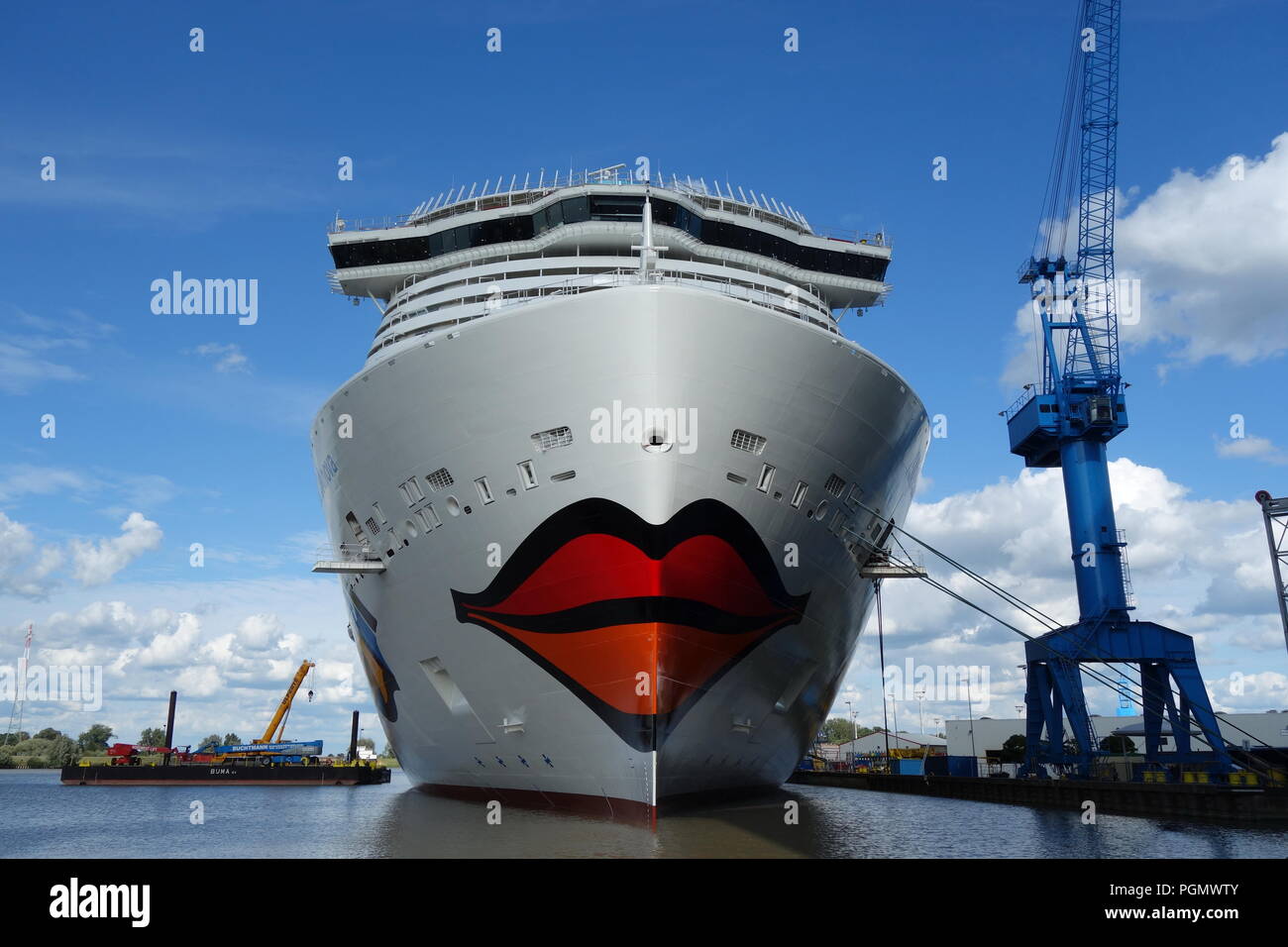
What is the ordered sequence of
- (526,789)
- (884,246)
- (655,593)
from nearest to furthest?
(655,593)
(526,789)
(884,246)

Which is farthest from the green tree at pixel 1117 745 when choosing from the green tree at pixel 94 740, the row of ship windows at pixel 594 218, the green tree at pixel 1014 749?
the green tree at pixel 94 740

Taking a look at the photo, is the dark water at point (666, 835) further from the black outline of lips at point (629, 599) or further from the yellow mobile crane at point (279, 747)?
the yellow mobile crane at point (279, 747)

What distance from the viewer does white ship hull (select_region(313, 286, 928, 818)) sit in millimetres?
12859

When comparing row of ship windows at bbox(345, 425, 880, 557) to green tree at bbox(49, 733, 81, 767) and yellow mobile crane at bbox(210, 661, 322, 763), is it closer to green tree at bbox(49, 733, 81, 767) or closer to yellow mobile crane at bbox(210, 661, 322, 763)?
yellow mobile crane at bbox(210, 661, 322, 763)

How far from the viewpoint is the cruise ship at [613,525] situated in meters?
12.9

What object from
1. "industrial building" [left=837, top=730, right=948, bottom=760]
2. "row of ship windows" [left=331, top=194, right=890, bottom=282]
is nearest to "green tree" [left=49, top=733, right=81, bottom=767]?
"industrial building" [left=837, top=730, right=948, bottom=760]

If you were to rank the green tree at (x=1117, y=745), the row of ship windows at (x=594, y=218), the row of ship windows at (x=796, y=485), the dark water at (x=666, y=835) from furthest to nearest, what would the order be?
the green tree at (x=1117, y=745), the row of ship windows at (x=594, y=218), the row of ship windows at (x=796, y=485), the dark water at (x=666, y=835)

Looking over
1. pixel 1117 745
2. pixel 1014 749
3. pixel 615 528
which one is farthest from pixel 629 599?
pixel 1014 749

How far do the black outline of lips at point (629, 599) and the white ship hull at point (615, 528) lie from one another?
30mm

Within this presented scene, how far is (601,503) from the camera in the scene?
12.9m

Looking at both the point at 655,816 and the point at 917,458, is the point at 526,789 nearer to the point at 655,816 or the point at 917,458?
the point at 655,816

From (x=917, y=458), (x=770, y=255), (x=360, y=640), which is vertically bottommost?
(x=360, y=640)
